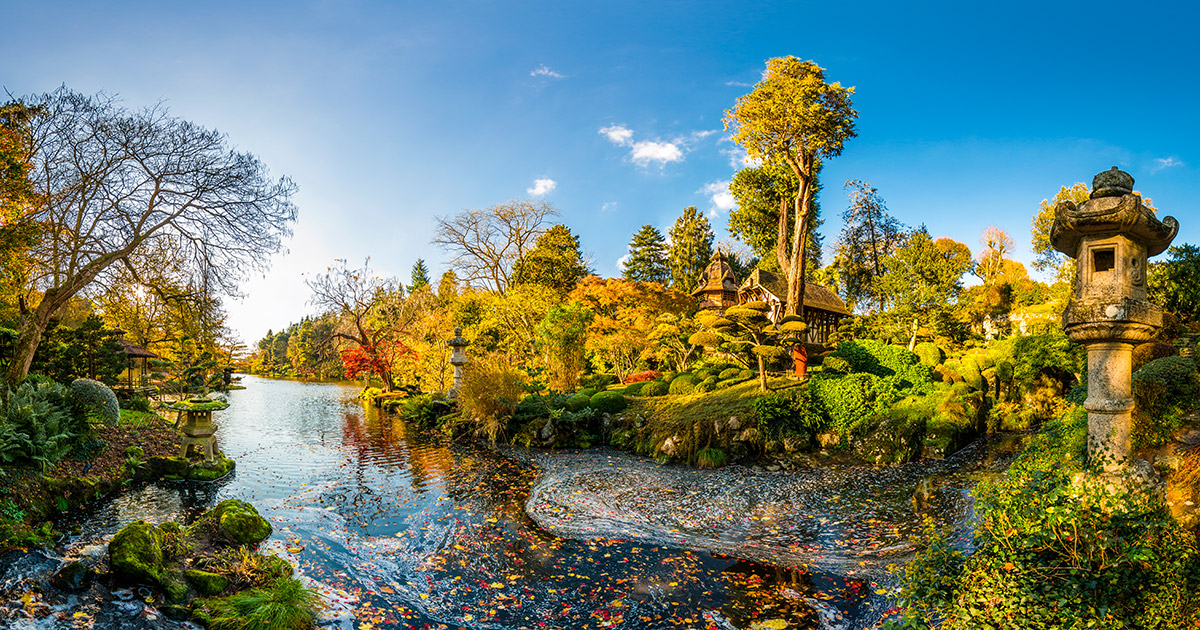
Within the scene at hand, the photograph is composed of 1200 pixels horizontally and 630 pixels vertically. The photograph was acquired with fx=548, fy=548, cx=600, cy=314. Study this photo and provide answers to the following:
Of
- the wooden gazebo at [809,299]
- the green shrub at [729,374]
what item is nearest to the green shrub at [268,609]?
the green shrub at [729,374]

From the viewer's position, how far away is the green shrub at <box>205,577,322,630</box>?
5543 millimetres

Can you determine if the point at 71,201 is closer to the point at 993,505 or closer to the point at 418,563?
the point at 418,563

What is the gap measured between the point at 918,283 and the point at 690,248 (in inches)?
677

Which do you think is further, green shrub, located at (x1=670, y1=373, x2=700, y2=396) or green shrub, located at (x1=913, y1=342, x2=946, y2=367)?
green shrub, located at (x1=913, y1=342, x2=946, y2=367)

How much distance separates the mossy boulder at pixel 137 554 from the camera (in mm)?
6242

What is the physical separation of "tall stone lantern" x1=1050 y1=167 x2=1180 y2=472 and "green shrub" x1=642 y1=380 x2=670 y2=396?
13.3 m

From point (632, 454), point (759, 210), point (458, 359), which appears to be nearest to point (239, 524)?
point (632, 454)

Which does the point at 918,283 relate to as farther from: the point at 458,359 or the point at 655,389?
the point at 458,359

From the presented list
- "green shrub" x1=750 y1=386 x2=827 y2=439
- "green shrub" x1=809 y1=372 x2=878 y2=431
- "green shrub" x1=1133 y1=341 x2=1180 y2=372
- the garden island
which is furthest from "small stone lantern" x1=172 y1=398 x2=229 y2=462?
"green shrub" x1=1133 y1=341 x2=1180 y2=372

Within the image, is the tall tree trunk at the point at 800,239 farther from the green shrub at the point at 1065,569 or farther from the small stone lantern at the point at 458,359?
the green shrub at the point at 1065,569

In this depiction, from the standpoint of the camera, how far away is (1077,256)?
649cm

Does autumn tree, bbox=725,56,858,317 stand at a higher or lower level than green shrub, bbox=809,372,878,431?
higher

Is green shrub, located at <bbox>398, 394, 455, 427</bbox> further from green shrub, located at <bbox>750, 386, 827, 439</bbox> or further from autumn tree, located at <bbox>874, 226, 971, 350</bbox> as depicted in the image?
autumn tree, located at <bbox>874, 226, 971, 350</bbox>

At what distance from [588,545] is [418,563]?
243 cm
